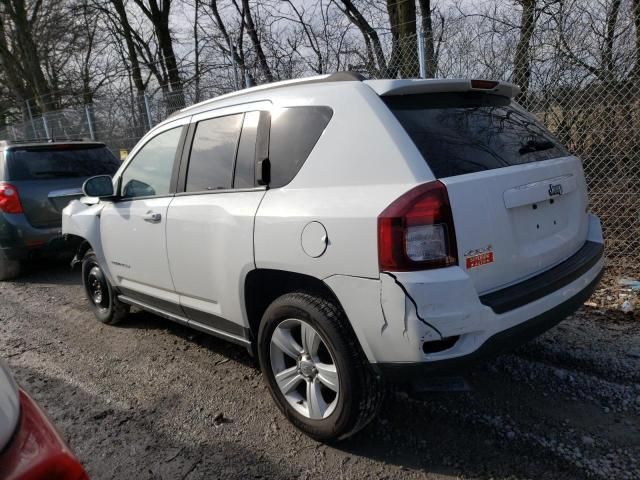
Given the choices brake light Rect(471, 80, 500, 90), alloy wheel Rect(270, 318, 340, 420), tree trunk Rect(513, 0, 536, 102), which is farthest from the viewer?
tree trunk Rect(513, 0, 536, 102)

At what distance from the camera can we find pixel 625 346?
10.9 feet

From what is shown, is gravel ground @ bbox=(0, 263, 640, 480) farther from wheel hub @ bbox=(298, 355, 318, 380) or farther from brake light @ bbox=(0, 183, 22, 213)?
brake light @ bbox=(0, 183, 22, 213)

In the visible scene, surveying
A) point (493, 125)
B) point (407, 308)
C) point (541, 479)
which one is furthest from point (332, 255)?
point (541, 479)

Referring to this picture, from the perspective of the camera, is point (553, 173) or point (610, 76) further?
point (610, 76)

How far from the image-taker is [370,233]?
2.15m

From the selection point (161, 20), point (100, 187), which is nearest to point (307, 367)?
point (100, 187)

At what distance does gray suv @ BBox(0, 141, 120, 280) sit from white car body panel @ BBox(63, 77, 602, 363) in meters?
3.96

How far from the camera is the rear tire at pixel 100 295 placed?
449 cm

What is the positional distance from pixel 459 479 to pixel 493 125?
69.4 inches

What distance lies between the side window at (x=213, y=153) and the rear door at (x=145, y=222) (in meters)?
0.21

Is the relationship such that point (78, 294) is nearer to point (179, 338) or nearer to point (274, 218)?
point (179, 338)

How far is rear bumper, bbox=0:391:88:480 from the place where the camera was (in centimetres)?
118

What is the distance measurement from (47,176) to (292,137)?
495 cm

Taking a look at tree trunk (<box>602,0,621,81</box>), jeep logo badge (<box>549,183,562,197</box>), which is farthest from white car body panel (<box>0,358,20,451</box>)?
tree trunk (<box>602,0,621,81</box>)
